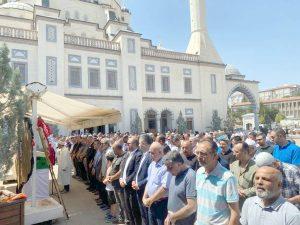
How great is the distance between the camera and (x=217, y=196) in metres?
2.69

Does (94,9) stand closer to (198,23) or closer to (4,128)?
(198,23)

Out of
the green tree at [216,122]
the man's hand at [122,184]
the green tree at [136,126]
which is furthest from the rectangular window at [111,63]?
the man's hand at [122,184]

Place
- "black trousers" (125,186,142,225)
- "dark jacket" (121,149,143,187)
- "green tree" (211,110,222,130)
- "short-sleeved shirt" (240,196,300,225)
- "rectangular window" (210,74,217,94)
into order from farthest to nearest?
"rectangular window" (210,74,217,94) → "green tree" (211,110,222,130) → "black trousers" (125,186,142,225) → "dark jacket" (121,149,143,187) → "short-sleeved shirt" (240,196,300,225)

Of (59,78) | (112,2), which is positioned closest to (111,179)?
(59,78)

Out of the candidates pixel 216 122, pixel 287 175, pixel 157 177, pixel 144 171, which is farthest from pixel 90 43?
pixel 287 175

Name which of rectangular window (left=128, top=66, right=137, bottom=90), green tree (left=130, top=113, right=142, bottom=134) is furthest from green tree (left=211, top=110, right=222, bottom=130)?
rectangular window (left=128, top=66, right=137, bottom=90)

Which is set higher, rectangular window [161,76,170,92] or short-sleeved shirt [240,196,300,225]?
rectangular window [161,76,170,92]

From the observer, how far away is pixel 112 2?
112 ft

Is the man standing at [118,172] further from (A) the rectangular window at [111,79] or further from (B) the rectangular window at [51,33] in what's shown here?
(A) the rectangular window at [111,79]

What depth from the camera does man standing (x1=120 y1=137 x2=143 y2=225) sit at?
4895 mm

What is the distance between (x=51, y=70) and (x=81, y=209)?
16277mm

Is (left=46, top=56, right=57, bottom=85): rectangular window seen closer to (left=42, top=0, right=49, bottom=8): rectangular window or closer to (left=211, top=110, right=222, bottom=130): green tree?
(left=42, top=0, right=49, bottom=8): rectangular window

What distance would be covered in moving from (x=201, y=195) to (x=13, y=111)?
3.77 meters

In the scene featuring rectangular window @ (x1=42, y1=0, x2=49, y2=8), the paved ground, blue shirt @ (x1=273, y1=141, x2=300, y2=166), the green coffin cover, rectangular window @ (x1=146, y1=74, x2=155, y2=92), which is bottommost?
the paved ground
